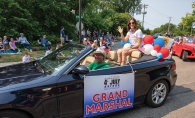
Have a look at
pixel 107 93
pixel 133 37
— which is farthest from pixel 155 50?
pixel 107 93

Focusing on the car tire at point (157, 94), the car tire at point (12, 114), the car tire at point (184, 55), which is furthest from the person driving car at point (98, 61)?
the car tire at point (184, 55)

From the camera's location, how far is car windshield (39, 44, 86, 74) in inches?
118

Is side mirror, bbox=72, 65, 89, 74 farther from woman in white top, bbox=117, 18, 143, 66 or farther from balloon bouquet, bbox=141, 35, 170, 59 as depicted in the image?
balloon bouquet, bbox=141, 35, 170, 59

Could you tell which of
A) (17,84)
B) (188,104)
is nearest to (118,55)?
(188,104)

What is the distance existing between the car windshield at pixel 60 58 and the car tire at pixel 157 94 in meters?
1.78

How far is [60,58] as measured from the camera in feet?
11.0

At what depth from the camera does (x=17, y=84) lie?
2533 mm

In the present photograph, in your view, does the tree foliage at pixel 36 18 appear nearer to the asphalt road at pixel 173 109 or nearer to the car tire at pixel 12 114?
the asphalt road at pixel 173 109

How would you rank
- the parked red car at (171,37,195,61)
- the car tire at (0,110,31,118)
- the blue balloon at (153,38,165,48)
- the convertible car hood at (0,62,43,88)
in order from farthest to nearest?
the parked red car at (171,37,195,61) → the blue balloon at (153,38,165,48) → the convertible car hood at (0,62,43,88) → the car tire at (0,110,31,118)

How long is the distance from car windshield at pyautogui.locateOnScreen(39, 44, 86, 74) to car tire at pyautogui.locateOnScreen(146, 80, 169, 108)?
5.85 ft

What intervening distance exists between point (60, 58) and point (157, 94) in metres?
2.27

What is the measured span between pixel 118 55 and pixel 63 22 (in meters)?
13.6

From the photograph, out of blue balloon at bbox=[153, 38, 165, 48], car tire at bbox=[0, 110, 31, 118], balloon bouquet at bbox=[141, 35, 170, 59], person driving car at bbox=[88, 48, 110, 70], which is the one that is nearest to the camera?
car tire at bbox=[0, 110, 31, 118]

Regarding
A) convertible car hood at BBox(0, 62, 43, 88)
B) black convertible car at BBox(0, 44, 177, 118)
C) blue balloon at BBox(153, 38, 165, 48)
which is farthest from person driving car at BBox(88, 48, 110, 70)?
blue balloon at BBox(153, 38, 165, 48)
